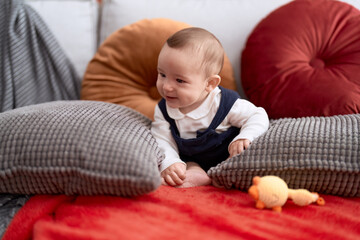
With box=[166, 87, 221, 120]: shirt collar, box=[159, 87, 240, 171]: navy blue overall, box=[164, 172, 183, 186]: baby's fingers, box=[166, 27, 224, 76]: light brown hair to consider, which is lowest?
box=[164, 172, 183, 186]: baby's fingers

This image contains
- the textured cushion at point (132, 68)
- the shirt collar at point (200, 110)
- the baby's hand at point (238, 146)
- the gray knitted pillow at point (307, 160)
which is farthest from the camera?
the textured cushion at point (132, 68)

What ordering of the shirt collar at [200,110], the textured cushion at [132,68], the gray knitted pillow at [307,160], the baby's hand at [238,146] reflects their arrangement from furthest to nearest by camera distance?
the textured cushion at [132,68]
the shirt collar at [200,110]
the baby's hand at [238,146]
the gray knitted pillow at [307,160]

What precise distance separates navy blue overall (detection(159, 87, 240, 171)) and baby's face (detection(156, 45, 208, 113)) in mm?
76

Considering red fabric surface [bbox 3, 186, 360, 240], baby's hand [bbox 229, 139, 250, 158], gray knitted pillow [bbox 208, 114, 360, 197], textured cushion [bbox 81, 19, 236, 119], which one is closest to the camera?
red fabric surface [bbox 3, 186, 360, 240]

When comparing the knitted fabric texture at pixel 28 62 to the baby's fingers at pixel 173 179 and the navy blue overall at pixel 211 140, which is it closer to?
the navy blue overall at pixel 211 140

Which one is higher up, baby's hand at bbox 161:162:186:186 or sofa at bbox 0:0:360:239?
sofa at bbox 0:0:360:239

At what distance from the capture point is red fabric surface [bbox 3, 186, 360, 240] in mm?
703

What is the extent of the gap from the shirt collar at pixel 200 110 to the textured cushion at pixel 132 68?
0.67 feet

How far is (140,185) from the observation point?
0.77 m

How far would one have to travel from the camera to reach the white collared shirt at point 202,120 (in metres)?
1.01

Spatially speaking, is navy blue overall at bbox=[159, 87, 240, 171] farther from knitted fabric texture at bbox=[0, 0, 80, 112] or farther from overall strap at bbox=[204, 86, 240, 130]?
knitted fabric texture at bbox=[0, 0, 80, 112]

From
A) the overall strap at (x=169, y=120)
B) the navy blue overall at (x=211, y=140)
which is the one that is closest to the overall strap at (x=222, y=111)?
the navy blue overall at (x=211, y=140)

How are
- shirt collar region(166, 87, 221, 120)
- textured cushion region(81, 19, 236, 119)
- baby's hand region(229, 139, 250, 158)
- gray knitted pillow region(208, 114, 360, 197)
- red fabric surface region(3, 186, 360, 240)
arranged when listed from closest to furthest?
red fabric surface region(3, 186, 360, 240) → gray knitted pillow region(208, 114, 360, 197) → baby's hand region(229, 139, 250, 158) → shirt collar region(166, 87, 221, 120) → textured cushion region(81, 19, 236, 119)

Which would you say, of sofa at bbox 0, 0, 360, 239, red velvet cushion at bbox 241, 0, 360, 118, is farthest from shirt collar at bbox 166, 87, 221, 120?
red velvet cushion at bbox 241, 0, 360, 118
